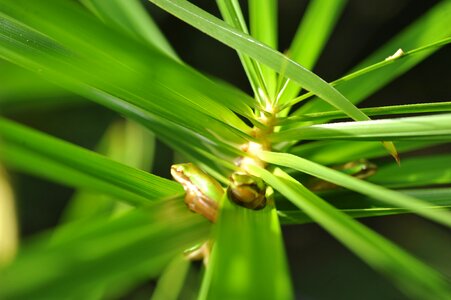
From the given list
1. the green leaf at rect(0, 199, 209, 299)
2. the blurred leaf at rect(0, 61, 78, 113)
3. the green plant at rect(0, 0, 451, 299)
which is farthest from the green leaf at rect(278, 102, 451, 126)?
the blurred leaf at rect(0, 61, 78, 113)

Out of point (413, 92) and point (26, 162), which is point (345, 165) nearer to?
point (26, 162)

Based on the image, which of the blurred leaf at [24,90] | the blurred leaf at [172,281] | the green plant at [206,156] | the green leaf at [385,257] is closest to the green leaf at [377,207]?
the green plant at [206,156]

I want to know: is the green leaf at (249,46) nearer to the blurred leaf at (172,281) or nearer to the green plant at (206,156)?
the green plant at (206,156)

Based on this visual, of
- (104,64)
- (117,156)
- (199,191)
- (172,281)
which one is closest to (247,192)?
(199,191)

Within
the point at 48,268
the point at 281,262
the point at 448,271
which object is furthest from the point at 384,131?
the point at 448,271

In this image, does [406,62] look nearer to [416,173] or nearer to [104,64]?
[416,173]

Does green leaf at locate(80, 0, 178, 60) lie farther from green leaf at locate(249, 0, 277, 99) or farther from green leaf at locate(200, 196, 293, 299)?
green leaf at locate(200, 196, 293, 299)
